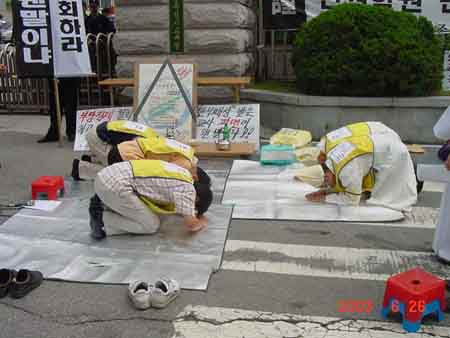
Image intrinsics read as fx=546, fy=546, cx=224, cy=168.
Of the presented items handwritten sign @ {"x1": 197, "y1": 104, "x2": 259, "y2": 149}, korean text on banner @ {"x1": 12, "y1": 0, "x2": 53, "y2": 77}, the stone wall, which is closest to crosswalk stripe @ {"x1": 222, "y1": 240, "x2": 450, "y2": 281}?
handwritten sign @ {"x1": 197, "y1": 104, "x2": 259, "y2": 149}

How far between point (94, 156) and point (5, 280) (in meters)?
2.61

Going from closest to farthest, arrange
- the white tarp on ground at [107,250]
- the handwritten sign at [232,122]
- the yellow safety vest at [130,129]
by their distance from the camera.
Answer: the white tarp on ground at [107,250]
the yellow safety vest at [130,129]
the handwritten sign at [232,122]

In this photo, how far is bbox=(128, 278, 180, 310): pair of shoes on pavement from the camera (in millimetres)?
3246

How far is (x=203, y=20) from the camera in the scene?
8602 mm

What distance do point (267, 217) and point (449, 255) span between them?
155 cm

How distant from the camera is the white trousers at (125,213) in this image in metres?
4.05

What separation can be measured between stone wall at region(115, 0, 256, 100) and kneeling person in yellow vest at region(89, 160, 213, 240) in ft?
15.8

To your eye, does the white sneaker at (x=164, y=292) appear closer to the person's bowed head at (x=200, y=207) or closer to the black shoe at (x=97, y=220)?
the person's bowed head at (x=200, y=207)

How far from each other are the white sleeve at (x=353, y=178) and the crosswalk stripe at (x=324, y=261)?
0.89 meters

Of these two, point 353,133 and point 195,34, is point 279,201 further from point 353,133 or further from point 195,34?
point 195,34

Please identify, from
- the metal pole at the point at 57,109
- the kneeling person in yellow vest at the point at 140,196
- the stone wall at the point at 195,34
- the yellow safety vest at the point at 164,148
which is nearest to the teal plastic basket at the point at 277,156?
the yellow safety vest at the point at 164,148

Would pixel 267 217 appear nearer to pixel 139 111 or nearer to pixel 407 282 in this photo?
pixel 407 282

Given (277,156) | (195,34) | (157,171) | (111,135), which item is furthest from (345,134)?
(195,34)
